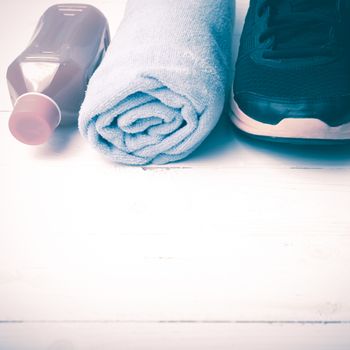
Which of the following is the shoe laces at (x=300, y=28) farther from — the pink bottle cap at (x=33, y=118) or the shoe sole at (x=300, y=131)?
the pink bottle cap at (x=33, y=118)

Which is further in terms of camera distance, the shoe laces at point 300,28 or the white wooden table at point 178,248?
the shoe laces at point 300,28

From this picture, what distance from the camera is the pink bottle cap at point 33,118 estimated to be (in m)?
0.54

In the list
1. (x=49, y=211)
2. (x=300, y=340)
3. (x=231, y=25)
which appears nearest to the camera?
(x=300, y=340)

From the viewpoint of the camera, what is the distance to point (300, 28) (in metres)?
0.61

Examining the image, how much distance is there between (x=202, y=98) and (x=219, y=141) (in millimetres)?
126

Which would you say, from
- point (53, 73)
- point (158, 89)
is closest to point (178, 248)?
point (158, 89)

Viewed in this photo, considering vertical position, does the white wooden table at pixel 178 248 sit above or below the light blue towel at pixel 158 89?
below

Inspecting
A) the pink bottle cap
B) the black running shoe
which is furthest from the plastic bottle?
the black running shoe

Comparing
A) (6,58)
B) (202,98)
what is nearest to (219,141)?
(202,98)

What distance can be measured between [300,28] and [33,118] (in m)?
0.40

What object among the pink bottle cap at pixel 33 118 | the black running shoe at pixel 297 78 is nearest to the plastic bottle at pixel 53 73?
the pink bottle cap at pixel 33 118

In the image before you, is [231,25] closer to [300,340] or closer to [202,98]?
[202,98]

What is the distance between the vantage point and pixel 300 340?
42 cm

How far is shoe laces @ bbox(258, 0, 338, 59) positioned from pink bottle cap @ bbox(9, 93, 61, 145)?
0.99 feet
